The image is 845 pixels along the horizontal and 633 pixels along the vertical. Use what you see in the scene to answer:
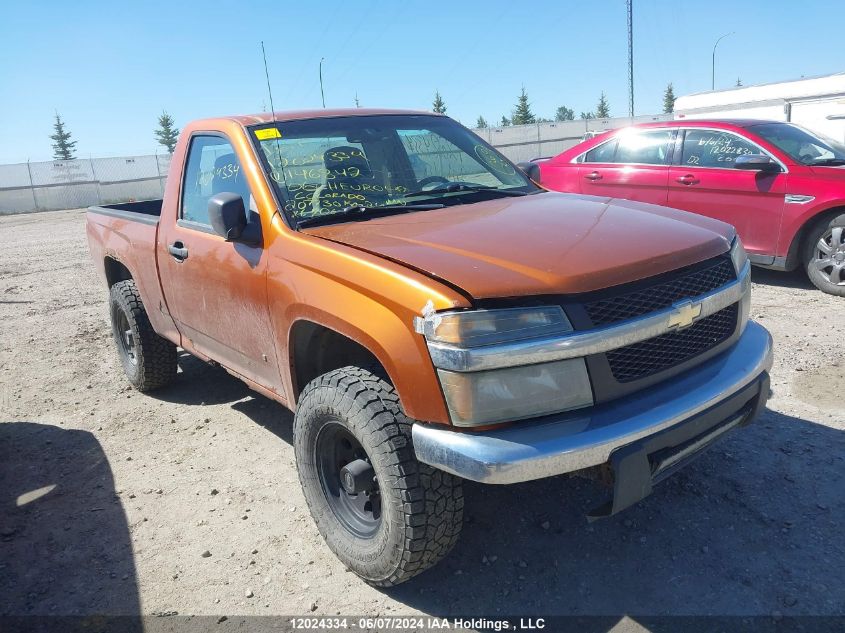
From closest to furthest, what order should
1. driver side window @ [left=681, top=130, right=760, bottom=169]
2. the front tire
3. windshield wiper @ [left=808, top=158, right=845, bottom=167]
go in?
the front tire < windshield wiper @ [left=808, top=158, right=845, bottom=167] < driver side window @ [left=681, top=130, right=760, bottom=169]

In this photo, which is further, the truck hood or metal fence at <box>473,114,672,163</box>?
metal fence at <box>473,114,672,163</box>

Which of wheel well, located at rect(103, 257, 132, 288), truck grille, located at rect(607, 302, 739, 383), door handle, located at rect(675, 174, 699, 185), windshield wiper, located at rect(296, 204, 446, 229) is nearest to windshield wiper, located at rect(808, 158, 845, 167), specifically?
door handle, located at rect(675, 174, 699, 185)

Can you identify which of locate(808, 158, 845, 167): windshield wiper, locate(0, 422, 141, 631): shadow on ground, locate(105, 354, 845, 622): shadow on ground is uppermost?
locate(808, 158, 845, 167): windshield wiper

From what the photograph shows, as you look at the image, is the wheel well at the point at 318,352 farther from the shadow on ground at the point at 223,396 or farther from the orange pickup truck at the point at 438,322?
the shadow on ground at the point at 223,396

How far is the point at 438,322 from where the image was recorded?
212 centimetres

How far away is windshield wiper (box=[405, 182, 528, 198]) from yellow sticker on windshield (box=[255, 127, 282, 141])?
76 cm

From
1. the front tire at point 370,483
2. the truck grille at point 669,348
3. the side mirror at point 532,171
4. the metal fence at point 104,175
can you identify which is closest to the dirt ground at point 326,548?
the front tire at point 370,483

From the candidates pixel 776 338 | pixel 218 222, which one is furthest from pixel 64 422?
pixel 776 338

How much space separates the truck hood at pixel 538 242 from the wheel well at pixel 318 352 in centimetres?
44

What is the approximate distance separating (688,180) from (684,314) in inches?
203

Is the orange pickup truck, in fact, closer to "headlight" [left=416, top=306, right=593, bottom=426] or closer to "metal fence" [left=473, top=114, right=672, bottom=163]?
"headlight" [left=416, top=306, right=593, bottom=426]

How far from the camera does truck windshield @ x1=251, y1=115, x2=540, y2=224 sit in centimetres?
320

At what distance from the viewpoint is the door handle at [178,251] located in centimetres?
369

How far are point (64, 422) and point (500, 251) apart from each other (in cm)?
366
